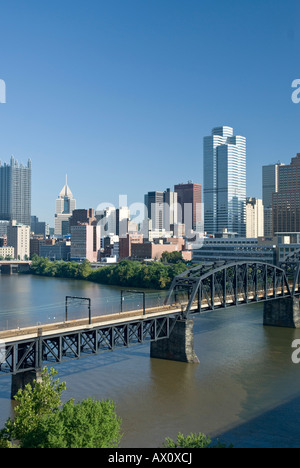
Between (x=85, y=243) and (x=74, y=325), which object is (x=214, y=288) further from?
(x=85, y=243)

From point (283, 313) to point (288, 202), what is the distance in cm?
13791

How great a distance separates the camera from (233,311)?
213 feet

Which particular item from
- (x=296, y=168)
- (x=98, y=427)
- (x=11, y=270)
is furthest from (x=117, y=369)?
(x=296, y=168)

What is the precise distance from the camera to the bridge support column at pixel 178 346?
39.3 meters

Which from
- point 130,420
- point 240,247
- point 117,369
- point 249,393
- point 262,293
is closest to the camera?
point 130,420

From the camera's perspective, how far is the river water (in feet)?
86.7

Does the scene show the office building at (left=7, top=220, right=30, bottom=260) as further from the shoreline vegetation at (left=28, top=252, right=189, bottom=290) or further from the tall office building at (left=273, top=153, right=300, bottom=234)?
the tall office building at (left=273, top=153, right=300, bottom=234)

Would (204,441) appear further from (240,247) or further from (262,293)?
(240,247)

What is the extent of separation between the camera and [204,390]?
108ft

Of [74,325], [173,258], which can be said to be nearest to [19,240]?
[173,258]

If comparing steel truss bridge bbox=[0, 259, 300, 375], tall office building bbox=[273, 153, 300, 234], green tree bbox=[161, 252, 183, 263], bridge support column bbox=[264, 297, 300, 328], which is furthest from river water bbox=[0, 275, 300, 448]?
tall office building bbox=[273, 153, 300, 234]
